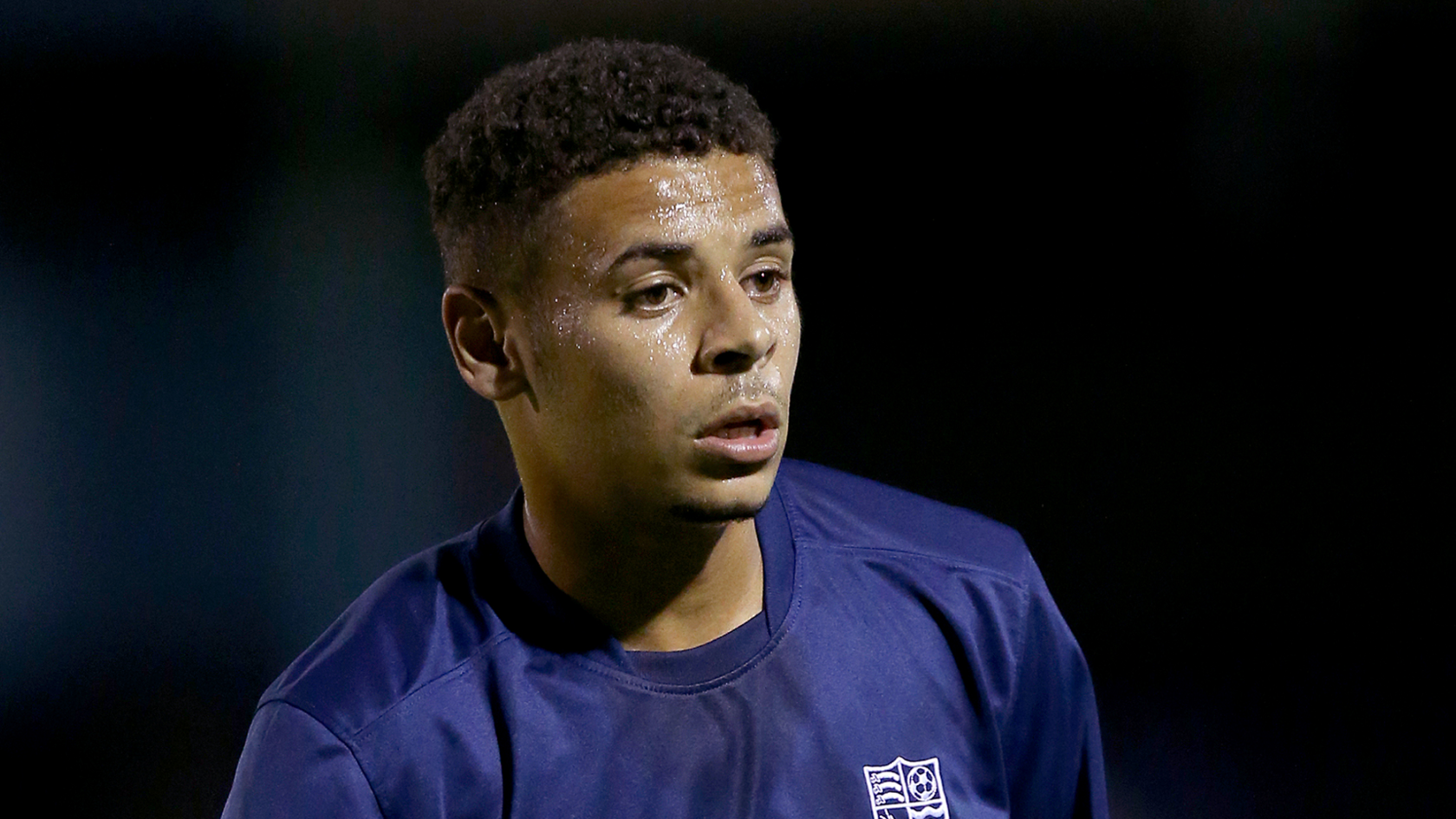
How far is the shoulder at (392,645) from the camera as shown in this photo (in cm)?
115

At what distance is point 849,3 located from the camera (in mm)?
1880

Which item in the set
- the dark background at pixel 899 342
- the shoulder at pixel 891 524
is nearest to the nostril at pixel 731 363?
the shoulder at pixel 891 524

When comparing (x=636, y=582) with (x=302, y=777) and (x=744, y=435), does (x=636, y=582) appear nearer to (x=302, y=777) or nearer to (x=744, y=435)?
(x=744, y=435)

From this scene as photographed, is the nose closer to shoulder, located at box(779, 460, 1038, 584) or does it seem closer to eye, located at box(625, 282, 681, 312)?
eye, located at box(625, 282, 681, 312)

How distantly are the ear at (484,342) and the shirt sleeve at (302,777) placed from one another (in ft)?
0.91

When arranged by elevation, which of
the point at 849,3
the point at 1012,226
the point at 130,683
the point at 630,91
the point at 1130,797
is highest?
the point at 849,3

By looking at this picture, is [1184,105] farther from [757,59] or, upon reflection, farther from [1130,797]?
[1130,797]

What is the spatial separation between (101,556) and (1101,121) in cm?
124

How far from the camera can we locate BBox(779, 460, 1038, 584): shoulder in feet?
4.44

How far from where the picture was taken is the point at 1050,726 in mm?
1360

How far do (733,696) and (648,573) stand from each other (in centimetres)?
12

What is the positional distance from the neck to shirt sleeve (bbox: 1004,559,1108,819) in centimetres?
26

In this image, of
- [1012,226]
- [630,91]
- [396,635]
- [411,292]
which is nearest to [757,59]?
[1012,226]

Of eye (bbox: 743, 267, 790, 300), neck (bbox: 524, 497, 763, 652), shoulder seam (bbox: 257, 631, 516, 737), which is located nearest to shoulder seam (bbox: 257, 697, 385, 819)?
shoulder seam (bbox: 257, 631, 516, 737)
